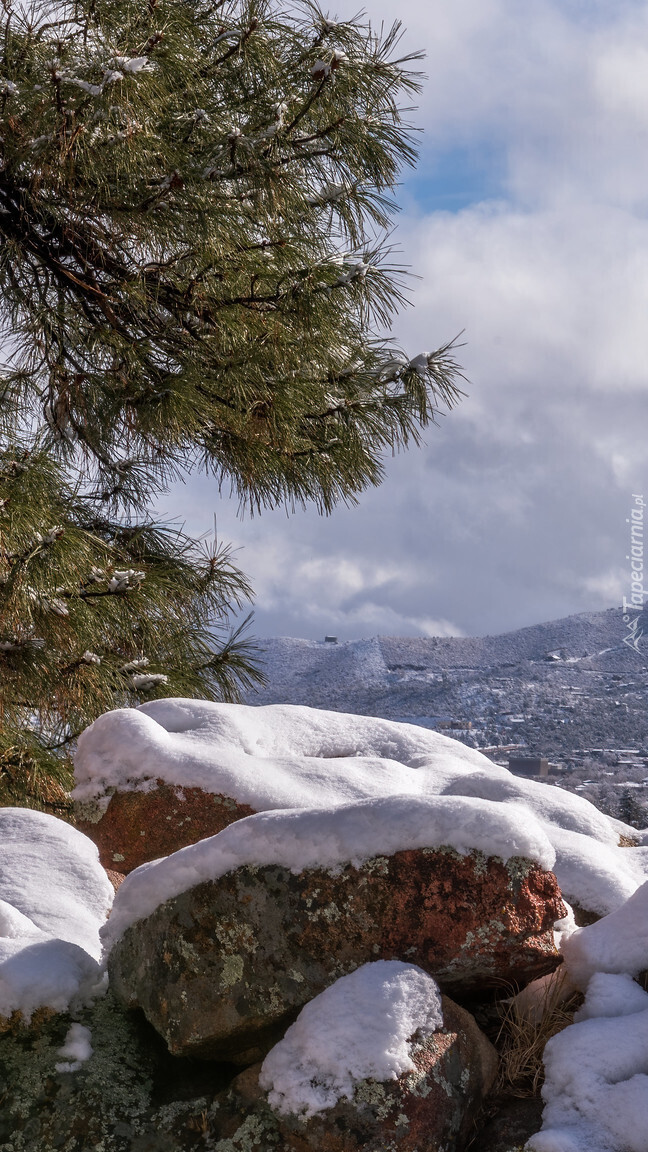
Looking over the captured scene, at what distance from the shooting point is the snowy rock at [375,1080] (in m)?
1.91

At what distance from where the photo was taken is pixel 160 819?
3012mm

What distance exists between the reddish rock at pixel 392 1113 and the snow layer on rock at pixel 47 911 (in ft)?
1.87

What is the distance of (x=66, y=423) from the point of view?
20.5 ft

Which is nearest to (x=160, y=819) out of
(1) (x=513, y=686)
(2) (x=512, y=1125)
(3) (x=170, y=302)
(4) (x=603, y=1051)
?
(2) (x=512, y=1125)

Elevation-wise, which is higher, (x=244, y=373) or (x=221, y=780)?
(x=244, y=373)

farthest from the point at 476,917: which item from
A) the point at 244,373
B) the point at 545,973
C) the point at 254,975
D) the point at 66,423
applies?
the point at 66,423

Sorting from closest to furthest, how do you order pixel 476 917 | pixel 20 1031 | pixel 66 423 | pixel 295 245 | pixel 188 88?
pixel 476 917 → pixel 20 1031 → pixel 188 88 → pixel 295 245 → pixel 66 423

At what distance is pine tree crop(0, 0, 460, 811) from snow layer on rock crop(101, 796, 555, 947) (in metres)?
2.55

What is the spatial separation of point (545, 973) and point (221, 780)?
1.19 metres

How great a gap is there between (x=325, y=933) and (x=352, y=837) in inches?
9.0

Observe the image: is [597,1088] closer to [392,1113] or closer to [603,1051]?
[603,1051]

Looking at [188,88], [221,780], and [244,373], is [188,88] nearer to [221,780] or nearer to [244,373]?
[244,373]

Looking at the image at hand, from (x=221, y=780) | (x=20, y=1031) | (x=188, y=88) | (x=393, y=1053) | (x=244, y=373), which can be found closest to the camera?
(x=393, y=1053)

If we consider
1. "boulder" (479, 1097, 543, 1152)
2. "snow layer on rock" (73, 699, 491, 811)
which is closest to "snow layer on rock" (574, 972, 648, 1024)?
"boulder" (479, 1097, 543, 1152)
